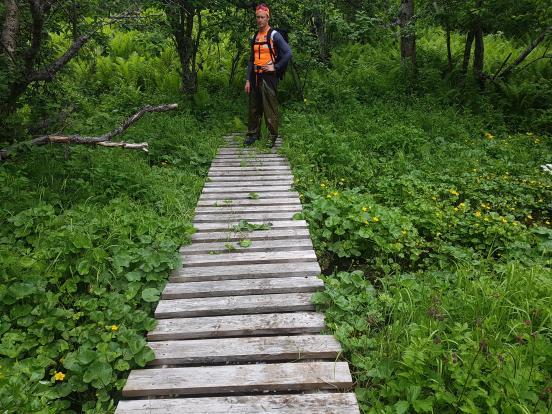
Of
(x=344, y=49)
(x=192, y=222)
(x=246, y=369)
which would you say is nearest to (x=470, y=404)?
(x=246, y=369)

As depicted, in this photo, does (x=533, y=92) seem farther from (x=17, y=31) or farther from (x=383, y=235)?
(x=17, y=31)

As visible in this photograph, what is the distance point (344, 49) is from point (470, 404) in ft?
39.9

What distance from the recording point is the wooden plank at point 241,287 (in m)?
3.45

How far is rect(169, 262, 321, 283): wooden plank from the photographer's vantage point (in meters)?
3.67

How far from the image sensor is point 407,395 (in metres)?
2.39

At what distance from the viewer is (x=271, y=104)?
720 centimetres

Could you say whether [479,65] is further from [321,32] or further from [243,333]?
[243,333]

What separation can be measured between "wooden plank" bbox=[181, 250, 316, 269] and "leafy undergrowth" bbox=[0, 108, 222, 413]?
0.22m

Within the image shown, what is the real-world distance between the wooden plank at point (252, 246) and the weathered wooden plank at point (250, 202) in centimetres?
96

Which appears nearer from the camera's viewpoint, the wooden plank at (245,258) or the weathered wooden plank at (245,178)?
the wooden plank at (245,258)

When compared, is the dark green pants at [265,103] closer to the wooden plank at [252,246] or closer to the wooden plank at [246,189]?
the wooden plank at [246,189]

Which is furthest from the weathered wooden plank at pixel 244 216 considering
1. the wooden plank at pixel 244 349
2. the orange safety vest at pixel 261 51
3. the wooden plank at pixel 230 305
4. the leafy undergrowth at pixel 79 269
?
the orange safety vest at pixel 261 51

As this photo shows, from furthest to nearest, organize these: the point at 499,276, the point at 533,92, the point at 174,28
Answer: the point at 533,92, the point at 174,28, the point at 499,276

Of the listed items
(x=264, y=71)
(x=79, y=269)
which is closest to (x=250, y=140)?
(x=264, y=71)
